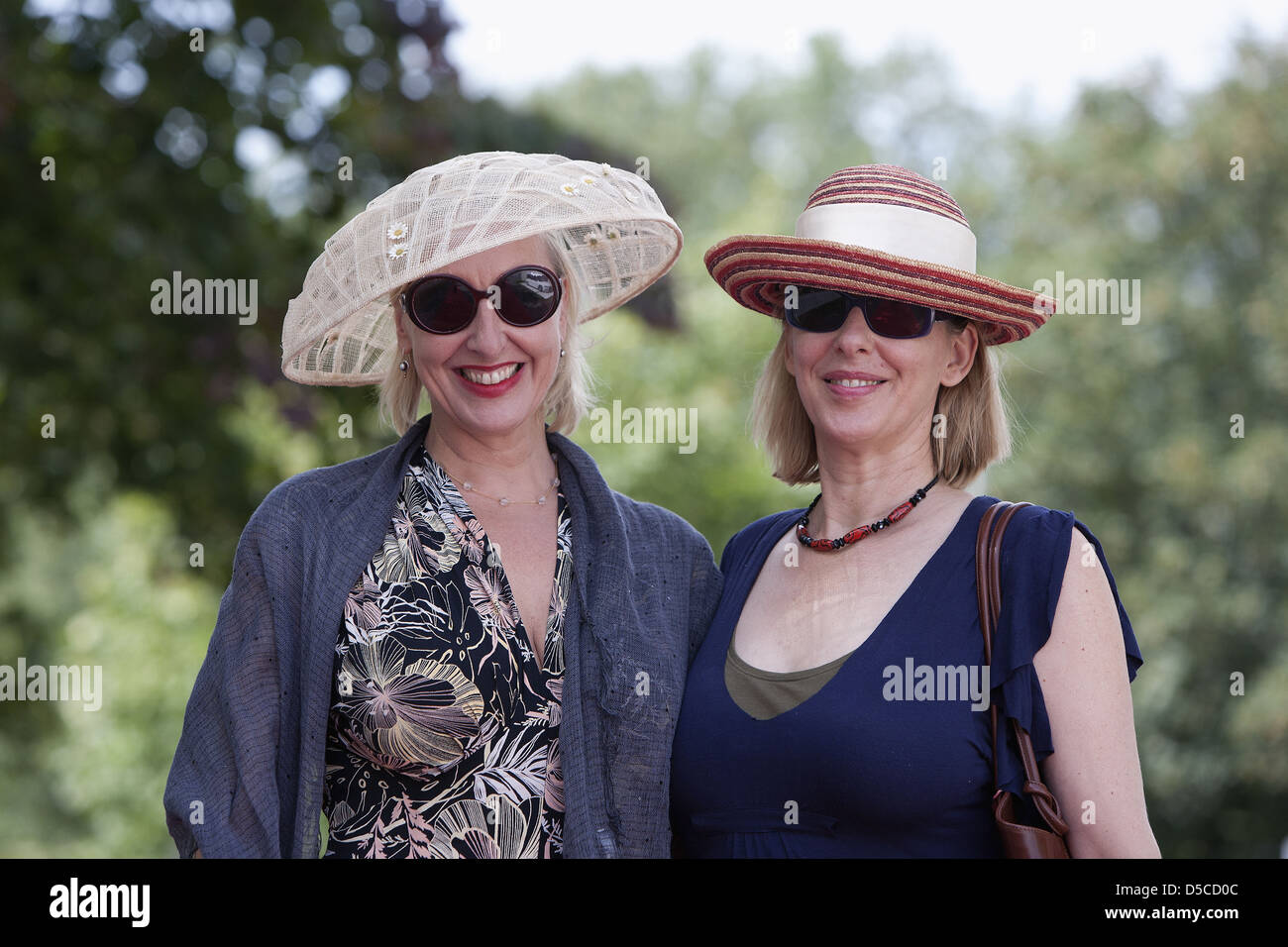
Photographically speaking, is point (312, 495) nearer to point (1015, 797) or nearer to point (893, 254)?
point (893, 254)

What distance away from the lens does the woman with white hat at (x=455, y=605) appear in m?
2.85

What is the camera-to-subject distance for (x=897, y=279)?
10.1 feet

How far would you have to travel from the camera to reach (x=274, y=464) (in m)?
9.34

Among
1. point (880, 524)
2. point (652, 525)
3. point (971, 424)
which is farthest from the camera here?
point (652, 525)

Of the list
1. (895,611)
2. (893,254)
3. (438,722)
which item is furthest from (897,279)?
(438,722)

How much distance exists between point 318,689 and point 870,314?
1.49 metres

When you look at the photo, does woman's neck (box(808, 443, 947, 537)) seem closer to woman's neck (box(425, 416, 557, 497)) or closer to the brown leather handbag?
the brown leather handbag

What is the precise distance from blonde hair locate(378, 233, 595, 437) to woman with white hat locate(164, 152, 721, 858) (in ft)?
0.04

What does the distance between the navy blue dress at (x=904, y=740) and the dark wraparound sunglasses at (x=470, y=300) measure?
3.29ft

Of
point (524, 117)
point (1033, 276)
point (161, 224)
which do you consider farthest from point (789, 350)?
point (1033, 276)

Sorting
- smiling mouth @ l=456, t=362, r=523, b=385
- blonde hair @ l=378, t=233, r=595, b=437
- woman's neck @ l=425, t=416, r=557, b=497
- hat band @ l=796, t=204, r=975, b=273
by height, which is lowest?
woman's neck @ l=425, t=416, r=557, b=497

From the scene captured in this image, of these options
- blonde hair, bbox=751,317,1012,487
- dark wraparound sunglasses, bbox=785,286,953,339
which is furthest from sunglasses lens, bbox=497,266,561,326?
blonde hair, bbox=751,317,1012,487

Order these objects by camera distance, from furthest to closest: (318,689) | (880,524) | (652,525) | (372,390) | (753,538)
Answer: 1. (372,390)
2. (753,538)
3. (652,525)
4. (880,524)
5. (318,689)

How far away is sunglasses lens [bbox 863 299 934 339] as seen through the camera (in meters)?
3.13
